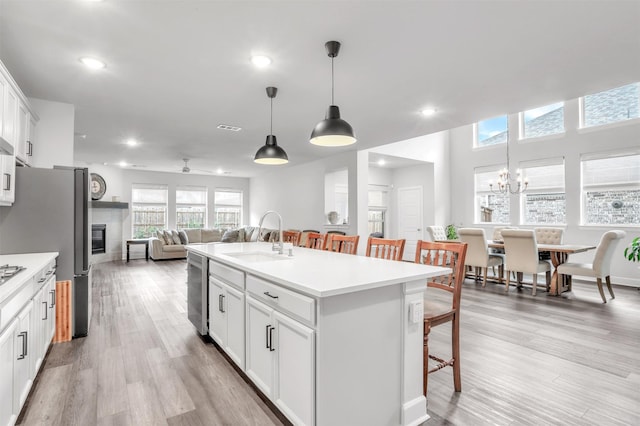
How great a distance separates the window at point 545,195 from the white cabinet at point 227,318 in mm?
6834

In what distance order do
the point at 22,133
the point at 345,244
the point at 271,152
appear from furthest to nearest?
the point at 345,244, the point at 271,152, the point at 22,133

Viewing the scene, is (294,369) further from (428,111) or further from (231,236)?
(231,236)

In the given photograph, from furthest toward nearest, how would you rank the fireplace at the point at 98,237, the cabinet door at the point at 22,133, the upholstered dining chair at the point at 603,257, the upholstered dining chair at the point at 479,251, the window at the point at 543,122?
1. the fireplace at the point at 98,237
2. the window at the point at 543,122
3. the upholstered dining chair at the point at 479,251
4. the upholstered dining chair at the point at 603,257
5. the cabinet door at the point at 22,133

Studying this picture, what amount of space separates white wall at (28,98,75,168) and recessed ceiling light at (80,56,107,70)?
1284 mm

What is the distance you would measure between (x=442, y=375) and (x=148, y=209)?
941cm

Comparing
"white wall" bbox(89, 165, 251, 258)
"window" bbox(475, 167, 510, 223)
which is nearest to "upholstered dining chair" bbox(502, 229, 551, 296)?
"window" bbox(475, 167, 510, 223)

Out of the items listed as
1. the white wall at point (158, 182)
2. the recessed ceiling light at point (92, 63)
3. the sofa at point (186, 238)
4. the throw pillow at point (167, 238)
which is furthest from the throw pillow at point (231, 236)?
the recessed ceiling light at point (92, 63)

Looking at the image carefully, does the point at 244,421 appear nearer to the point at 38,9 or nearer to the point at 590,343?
the point at 38,9

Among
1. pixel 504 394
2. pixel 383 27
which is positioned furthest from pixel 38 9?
pixel 504 394

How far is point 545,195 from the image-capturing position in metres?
6.92

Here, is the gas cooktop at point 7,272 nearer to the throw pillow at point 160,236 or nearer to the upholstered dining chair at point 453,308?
the upholstered dining chair at point 453,308

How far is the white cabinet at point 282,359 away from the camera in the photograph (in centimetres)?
163

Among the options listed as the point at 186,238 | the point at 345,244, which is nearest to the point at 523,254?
the point at 345,244

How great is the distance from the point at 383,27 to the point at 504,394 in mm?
2626
